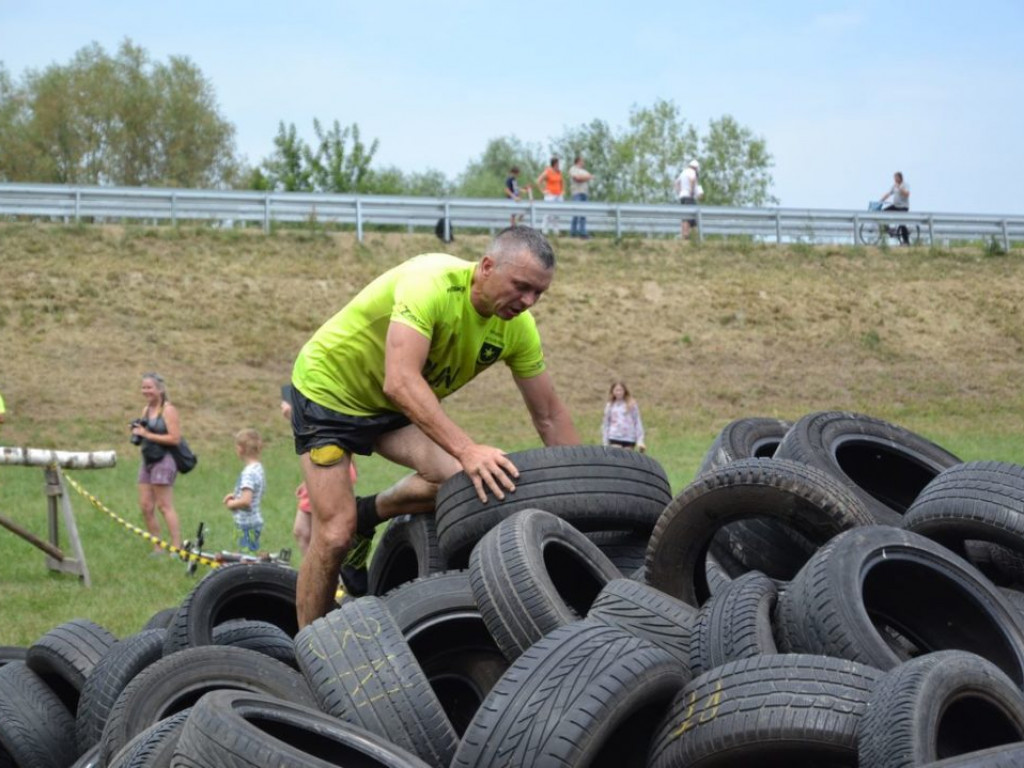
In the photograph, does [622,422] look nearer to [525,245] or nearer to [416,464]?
[416,464]

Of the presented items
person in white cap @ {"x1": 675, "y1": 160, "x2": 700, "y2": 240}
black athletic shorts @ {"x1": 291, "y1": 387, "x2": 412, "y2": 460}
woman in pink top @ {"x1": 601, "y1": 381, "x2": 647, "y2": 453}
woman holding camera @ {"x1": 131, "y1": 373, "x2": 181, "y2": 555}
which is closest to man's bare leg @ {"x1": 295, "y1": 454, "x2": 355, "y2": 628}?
black athletic shorts @ {"x1": 291, "y1": 387, "x2": 412, "y2": 460}

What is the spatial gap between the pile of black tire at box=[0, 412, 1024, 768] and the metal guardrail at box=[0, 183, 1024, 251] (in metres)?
26.5

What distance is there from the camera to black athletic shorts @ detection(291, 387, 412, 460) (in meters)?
6.97

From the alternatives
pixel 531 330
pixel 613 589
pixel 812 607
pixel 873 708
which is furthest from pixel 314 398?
pixel 873 708

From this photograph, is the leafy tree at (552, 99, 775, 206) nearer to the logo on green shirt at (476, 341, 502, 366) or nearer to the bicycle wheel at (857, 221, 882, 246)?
the bicycle wheel at (857, 221, 882, 246)

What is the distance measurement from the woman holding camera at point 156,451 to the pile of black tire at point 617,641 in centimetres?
708

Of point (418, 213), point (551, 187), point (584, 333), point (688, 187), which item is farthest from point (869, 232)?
point (418, 213)

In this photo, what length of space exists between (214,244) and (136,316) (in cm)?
386

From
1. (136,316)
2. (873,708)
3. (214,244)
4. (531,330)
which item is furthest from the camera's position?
(214,244)

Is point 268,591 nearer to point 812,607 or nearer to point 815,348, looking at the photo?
point 812,607

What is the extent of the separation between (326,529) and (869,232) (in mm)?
34183

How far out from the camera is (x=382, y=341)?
6.93 m

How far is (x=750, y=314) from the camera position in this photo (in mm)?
33875

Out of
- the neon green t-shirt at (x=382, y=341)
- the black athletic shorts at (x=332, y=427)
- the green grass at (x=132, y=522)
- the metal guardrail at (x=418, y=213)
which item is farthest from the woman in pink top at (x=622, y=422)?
the metal guardrail at (x=418, y=213)
